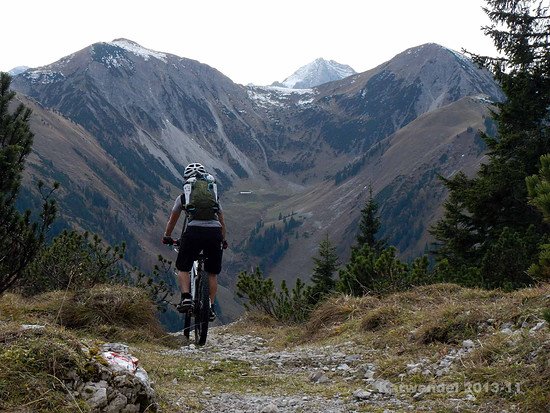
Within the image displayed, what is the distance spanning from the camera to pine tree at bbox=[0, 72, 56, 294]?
713 centimetres

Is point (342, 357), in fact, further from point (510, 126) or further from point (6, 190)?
point (510, 126)

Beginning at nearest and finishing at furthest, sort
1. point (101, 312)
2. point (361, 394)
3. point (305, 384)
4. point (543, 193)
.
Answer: point (543, 193), point (361, 394), point (305, 384), point (101, 312)

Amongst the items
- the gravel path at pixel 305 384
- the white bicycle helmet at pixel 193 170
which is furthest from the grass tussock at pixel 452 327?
the white bicycle helmet at pixel 193 170

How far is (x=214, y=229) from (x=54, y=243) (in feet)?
21.2

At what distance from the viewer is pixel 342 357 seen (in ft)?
22.3

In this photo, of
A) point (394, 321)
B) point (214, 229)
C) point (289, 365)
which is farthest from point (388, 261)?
point (289, 365)

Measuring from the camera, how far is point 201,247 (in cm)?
905

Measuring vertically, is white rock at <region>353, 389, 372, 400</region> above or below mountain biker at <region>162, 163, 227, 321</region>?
below

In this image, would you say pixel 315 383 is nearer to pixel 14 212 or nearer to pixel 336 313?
pixel 336 313

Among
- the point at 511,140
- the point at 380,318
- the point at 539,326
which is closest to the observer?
the point at 539,326

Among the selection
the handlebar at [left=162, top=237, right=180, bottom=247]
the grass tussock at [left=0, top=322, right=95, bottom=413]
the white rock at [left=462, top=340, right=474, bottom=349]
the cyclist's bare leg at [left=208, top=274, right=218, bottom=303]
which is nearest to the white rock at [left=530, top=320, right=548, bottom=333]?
the white rock at [left=462, top=340, right=474, bottom=349]

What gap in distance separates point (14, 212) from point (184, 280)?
3.11 m

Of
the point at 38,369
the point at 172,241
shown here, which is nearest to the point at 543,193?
the point at 38,369

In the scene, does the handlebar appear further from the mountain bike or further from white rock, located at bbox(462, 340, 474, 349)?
white rock, located at bbox(462, 340, 474, 349)
